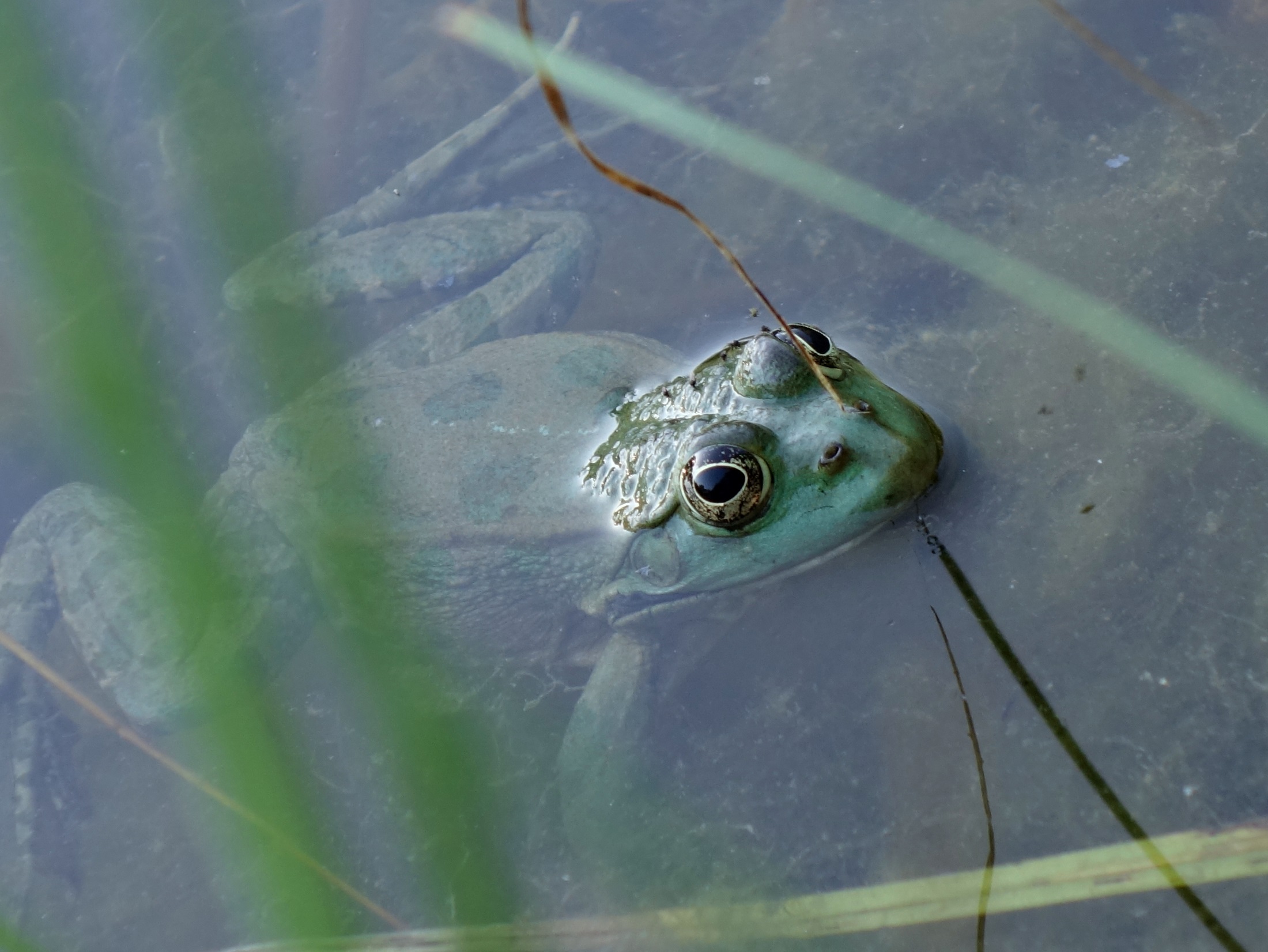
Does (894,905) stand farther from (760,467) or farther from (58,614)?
(58,614)

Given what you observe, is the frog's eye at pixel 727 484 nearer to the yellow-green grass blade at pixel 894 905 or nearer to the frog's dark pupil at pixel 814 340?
the frog's dark pupil at pixel 814 340

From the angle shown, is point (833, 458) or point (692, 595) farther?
point (692, 595)

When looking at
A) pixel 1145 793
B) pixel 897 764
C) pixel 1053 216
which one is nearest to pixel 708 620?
pixel 897 764

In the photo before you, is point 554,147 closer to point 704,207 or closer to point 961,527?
point 704,207

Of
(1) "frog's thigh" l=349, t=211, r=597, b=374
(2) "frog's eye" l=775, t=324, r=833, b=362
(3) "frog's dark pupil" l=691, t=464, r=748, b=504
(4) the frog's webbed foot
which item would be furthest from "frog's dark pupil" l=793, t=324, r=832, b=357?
(1) "frog's thigh" l=349, t=211, r=597, b=374

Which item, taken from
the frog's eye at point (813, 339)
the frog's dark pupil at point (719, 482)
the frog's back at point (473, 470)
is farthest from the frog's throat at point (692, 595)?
the frog's eye at point (813, 339)

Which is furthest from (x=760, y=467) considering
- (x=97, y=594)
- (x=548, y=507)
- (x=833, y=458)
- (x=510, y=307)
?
(x=97, y=594)

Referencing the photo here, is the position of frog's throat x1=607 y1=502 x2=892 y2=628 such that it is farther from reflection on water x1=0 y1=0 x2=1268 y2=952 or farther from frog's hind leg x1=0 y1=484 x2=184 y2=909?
frog's hind leg x1=0 y1=484 x2=184 y2=909
